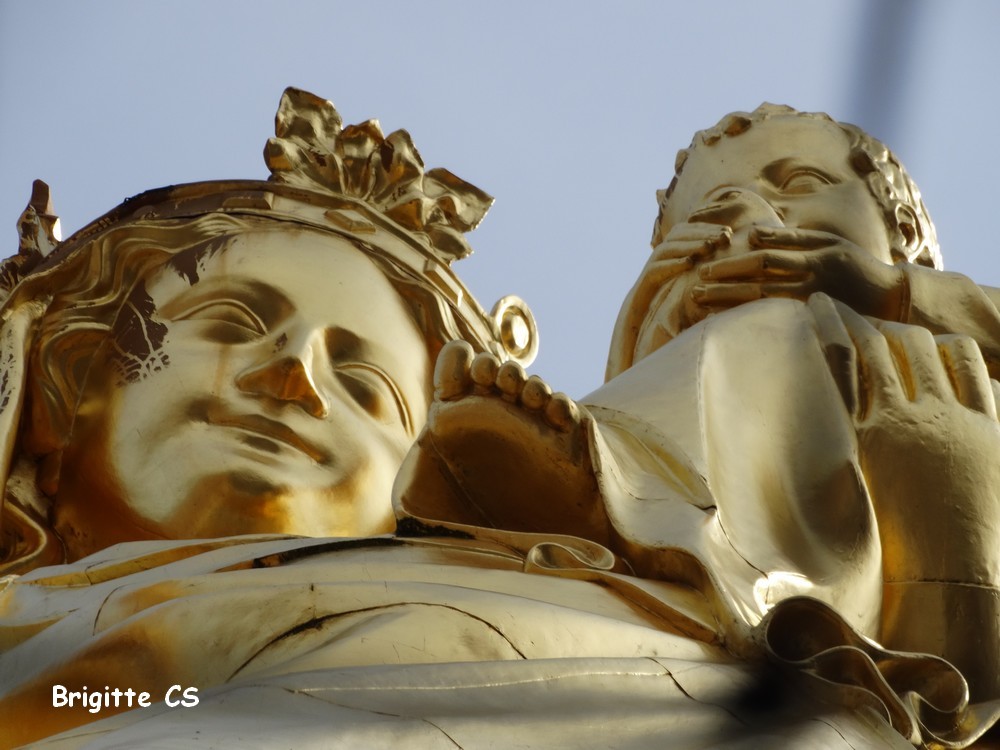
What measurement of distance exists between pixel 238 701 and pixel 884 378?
1.77 metres

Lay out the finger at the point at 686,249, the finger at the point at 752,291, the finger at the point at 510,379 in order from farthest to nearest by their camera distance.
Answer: the finger at the point at 686,249 → the finger at the point at 752,291 → the finger at the point at 510,379

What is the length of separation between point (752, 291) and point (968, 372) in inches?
19.8

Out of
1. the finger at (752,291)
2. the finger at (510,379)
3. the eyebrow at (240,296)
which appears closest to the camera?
the finger at (510,379)

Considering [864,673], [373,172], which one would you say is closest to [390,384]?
[373,172]

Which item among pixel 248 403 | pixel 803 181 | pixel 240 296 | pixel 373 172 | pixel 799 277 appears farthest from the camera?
pixel 373 172

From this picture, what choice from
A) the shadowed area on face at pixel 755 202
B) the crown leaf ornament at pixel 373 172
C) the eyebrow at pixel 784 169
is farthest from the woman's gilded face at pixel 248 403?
the eyebrow at pixel 784 169

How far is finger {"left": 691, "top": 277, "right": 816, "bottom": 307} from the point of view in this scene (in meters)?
4.38

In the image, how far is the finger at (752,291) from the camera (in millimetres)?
4379

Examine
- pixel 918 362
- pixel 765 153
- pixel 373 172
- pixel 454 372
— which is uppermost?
pixel 373 172

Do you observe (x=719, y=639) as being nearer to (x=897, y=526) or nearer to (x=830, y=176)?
(x=897, y=526)

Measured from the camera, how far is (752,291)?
4391 mm

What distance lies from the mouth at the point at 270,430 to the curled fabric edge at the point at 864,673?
5.64 feet

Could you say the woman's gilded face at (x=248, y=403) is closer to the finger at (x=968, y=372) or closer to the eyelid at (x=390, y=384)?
the eyelid at (x=390, y=384)

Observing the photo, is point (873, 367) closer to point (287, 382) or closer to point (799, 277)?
point (799, 277)
